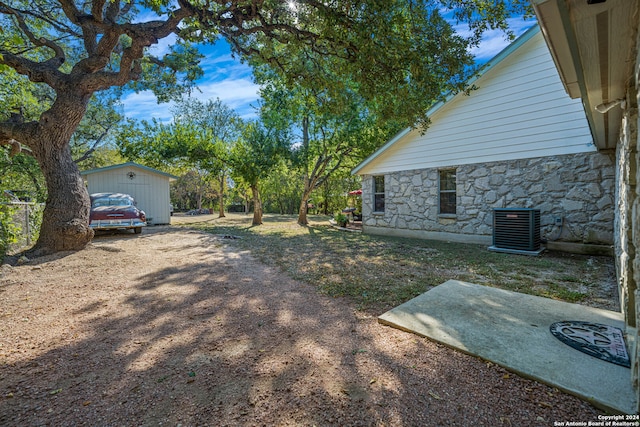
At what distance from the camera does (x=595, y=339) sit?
7.61ft

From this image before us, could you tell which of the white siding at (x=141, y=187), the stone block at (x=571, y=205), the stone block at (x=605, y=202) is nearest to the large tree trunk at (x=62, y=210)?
the white siding at (x=141, y=187)

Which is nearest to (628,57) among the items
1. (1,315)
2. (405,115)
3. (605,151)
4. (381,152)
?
(405,115)

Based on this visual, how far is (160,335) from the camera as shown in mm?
2646

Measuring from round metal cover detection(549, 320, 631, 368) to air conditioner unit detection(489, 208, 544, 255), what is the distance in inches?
168

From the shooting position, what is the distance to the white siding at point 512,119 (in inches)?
252

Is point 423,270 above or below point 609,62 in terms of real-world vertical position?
below

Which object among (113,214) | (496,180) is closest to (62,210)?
(113,214)

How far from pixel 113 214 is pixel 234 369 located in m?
9.63

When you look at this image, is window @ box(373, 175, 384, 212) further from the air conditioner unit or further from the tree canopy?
the tree canopy

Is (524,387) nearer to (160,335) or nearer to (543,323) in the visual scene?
(543,323)

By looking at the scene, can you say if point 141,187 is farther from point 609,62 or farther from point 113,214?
point 609,62

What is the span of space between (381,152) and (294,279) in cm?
686

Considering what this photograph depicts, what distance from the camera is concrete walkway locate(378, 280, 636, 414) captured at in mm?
1759

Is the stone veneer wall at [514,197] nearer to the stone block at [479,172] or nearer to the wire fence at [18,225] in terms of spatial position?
the stone block at [479,172]
